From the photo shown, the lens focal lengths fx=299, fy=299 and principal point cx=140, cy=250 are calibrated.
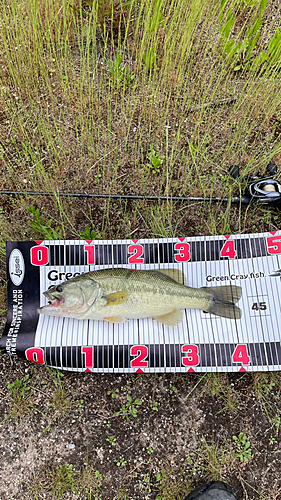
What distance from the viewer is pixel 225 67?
4836 mm

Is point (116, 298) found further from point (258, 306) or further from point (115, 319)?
point (258, 306)

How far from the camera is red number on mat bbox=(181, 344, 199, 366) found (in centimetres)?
356

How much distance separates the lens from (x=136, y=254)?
394 centimetres

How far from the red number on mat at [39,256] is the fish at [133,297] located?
0.55 m

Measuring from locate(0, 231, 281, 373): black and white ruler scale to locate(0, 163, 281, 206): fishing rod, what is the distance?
51 centimetres

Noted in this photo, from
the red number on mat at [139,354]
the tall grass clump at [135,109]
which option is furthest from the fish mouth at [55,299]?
the tall grass clump at [135,109]

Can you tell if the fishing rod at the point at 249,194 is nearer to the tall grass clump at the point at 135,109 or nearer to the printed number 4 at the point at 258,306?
the tall grass clump at the point at 135,109

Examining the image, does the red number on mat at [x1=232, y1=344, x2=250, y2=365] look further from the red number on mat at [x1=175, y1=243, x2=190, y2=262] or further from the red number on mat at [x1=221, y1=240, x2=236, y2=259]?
the red number on mat at [x1=175, y1=243, x2=190, y2=262]

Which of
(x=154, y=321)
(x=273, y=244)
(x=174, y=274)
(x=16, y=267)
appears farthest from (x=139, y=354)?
(x=273, y=244)

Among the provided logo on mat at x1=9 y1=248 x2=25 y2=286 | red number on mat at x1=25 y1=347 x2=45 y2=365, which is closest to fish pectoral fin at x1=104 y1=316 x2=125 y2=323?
red number on mat at x1=25 y1=347 x2=45 y2=365

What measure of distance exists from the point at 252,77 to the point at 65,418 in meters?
5.75

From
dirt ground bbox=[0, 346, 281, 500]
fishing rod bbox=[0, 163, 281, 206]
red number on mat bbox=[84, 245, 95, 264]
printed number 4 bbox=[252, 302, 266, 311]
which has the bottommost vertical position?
dirt ground bbox=[0, 346, 281, 500]

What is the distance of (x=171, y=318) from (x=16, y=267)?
2.06 metres

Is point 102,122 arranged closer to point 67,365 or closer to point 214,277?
point 214,277
